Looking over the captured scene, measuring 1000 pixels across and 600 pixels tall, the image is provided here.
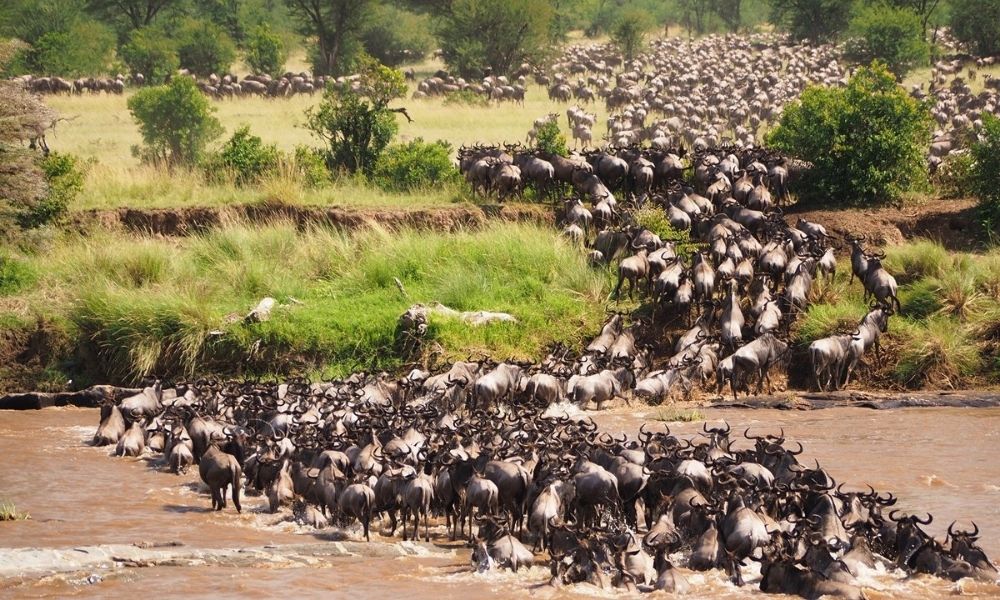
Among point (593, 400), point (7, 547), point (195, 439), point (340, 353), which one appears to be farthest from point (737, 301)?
A: point (7, 547)

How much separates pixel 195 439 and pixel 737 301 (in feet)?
26.2

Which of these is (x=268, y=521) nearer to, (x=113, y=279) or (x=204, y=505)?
(x=204, y=505)

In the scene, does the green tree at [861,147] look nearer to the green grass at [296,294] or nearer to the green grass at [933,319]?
the green grass at [933,319]

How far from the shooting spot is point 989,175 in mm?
21172

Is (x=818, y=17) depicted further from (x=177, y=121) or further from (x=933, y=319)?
(x=933, y=319)

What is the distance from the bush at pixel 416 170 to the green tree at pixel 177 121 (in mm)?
7890

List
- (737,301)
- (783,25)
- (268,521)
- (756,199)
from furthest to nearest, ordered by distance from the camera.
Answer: (783,25) < (756,199) < (737,301) < (268,521)

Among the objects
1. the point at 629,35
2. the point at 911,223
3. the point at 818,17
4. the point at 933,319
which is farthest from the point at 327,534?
the point at 818,17

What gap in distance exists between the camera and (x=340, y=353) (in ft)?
60.0

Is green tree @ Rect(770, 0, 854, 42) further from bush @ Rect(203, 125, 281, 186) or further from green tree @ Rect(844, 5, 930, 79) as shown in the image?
bush @ Rect(203, 125, 281, 186)

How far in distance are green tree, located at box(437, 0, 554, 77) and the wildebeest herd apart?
120ft

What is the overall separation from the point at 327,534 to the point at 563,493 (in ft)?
6.98

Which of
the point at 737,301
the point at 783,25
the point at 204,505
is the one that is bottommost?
the point at 204,505

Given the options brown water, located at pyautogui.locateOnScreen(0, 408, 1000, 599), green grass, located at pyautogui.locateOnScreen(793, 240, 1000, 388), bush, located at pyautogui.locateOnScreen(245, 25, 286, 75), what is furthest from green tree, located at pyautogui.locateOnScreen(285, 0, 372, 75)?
brown water, located at pyautogui.locateOnScreen(0, 408, 1000, 599)
